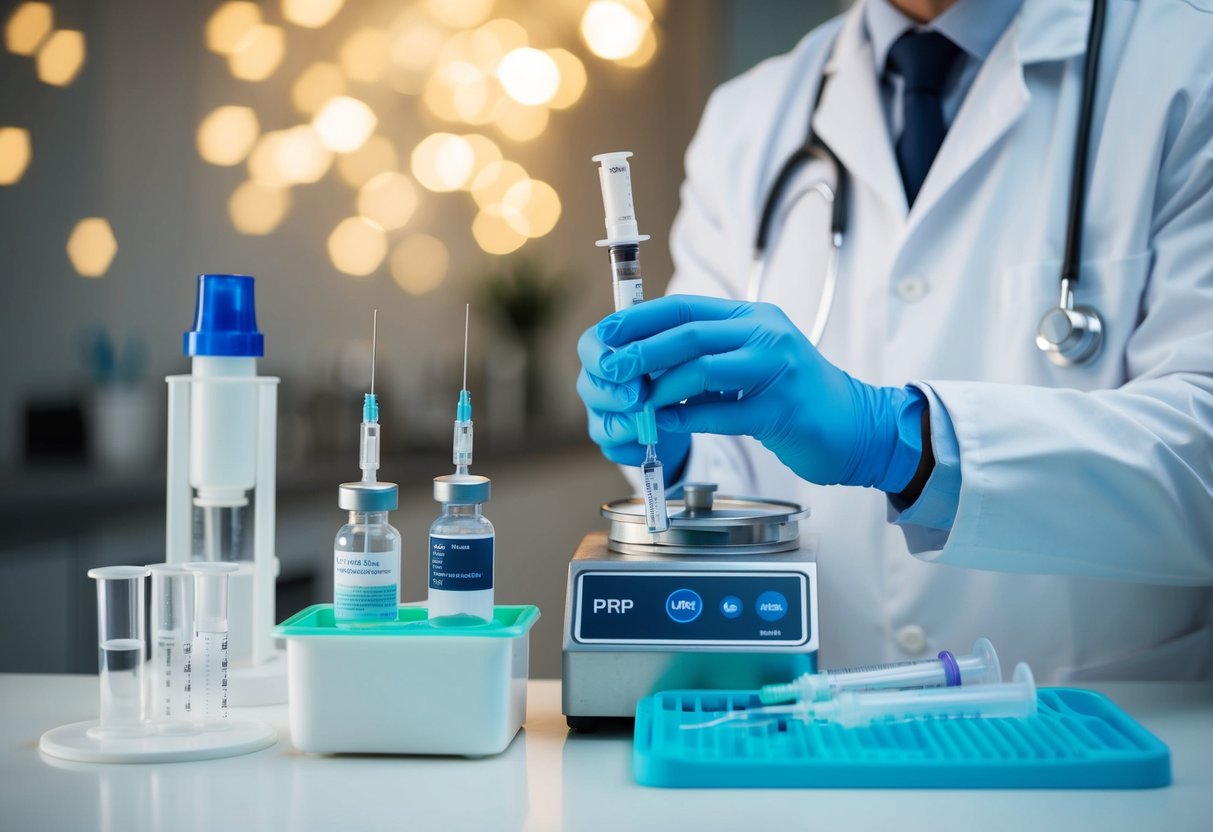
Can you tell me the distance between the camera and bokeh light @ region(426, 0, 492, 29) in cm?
359

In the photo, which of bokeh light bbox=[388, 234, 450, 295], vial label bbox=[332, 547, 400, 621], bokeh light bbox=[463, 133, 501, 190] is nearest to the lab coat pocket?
vial label bbox=[332, 547, 400, 621]

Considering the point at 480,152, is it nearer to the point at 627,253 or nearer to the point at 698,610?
the point at 627,253

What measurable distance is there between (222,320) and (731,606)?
554 mm

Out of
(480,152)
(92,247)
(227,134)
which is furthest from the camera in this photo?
(480,152)

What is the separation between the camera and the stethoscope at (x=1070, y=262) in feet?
4.28

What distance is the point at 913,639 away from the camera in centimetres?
140

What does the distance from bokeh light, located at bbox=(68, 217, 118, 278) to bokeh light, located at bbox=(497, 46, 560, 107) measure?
1.39 meters

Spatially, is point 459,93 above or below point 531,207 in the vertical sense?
above

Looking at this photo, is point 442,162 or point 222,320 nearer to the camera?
point 222,320

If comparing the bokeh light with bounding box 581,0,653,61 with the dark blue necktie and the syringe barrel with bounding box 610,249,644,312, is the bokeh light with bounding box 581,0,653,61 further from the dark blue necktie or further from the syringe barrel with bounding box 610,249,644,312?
the syringe barrel with bounding box 610,249,644,312

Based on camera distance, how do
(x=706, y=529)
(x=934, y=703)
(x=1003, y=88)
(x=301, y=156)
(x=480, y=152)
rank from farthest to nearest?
(x=480, y=152), (x=301, y=156), (x=1003, y=88), (x=706, y=529), (x=934, y=703)

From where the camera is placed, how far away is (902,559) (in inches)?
56.2

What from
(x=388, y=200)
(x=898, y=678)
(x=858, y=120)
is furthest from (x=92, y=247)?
(x=898, y=678)

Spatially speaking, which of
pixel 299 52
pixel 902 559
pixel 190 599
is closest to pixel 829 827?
pixel 190 599
